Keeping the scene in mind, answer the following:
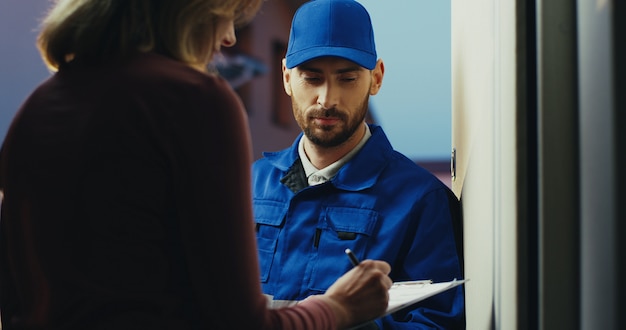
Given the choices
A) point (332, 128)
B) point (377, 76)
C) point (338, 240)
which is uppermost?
point (377, 76)

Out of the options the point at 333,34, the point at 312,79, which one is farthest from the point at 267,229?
the point at 333,34

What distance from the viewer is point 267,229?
1.81 m

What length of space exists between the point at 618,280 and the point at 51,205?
2.04 feet

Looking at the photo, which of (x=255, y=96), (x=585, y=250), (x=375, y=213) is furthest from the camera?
(x=255, y=96)

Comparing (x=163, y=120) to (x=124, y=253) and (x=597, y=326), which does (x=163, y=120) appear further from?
(x=597, y=326)

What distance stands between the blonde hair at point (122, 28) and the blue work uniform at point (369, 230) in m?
0.85

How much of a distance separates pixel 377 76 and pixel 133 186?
1.24 meters

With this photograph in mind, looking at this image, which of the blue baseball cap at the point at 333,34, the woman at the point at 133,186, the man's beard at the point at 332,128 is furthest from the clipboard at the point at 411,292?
the blue baseball cap at the point at 333,34

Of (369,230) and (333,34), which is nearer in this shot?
(369,230)

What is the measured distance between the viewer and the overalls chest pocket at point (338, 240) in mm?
1670

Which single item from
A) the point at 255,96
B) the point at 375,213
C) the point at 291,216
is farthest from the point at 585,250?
the point at 255,96

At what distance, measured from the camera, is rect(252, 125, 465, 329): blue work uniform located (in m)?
1.64

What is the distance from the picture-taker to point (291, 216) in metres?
1.79

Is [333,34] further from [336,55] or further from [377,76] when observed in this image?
[377,76]
